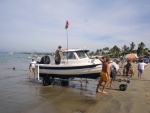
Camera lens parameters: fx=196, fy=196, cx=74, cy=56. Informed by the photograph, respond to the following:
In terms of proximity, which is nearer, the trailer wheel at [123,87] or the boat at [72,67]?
the trailer wheel at [123,87]

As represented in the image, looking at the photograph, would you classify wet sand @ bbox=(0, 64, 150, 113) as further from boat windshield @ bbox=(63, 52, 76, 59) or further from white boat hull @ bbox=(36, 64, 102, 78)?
boat windshield @ bbox=(63, 52, 76, 59)

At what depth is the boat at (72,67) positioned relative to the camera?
39.7 feet

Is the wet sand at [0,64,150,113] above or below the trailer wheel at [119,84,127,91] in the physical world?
below

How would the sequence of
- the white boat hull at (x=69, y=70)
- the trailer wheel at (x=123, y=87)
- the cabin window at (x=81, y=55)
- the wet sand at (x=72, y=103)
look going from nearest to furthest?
the wet sand at (x=72, y=103) < the trailer wheel at (x=123, y=87) < the white boat hull at (x=69, y=70) < the cabin window at (x=81, y=55)

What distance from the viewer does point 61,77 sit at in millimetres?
13258

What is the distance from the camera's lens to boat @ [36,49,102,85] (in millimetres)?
12097

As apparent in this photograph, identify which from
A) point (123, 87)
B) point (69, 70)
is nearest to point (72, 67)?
point (69, 70)

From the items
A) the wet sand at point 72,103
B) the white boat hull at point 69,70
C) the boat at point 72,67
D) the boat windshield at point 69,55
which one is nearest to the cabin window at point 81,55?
the boat at point 72,67

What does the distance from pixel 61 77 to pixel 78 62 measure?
5.25 ft

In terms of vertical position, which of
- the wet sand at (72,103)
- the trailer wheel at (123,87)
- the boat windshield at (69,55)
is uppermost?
the boat windshield at (69,55)

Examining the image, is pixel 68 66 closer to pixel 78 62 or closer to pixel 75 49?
pixel 78 62

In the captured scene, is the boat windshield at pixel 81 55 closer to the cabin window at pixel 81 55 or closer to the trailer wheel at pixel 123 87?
the cabin window at pixel 81 55

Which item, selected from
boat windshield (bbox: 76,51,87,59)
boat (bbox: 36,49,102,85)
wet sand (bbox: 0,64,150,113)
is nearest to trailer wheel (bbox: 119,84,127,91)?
wet sand (bbox: 0,64,150,113)

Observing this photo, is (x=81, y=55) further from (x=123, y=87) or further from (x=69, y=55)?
(x=123, y=87)
